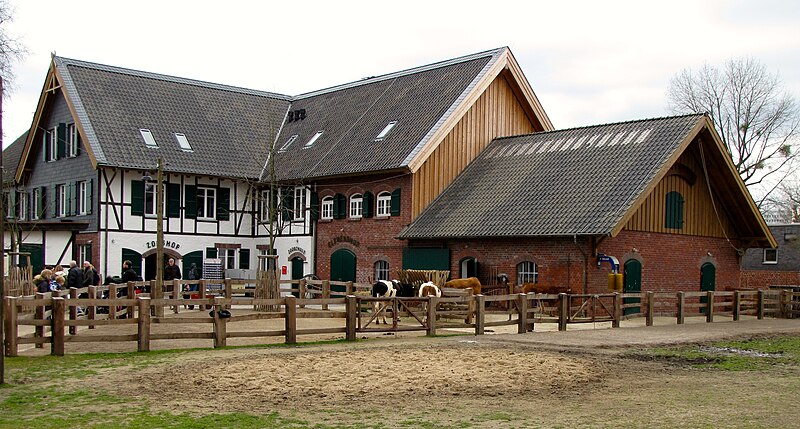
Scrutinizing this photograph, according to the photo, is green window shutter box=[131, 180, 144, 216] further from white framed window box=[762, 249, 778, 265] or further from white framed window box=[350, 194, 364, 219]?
white framed window box=[762, 249, 778, 265]

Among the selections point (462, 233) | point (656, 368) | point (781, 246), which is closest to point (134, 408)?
point (656, 368)

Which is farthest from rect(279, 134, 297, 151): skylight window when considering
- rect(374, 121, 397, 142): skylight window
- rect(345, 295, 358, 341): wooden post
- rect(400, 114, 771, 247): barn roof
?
rect(345, 295, 358, 341): wooden post

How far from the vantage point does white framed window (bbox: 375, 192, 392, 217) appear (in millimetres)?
32562

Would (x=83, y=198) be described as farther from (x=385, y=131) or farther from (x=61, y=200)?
(x=385, y=131)

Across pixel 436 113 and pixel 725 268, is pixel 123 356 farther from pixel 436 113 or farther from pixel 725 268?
pixel 725 268

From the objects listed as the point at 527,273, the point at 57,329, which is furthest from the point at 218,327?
the point at 527,273

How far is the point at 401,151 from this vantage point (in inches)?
1266

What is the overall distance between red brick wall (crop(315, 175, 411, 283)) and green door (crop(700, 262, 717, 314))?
10087 millimetres

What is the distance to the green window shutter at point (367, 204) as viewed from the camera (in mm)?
33188

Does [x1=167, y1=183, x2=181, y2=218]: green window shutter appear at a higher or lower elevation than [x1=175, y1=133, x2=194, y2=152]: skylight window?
lower

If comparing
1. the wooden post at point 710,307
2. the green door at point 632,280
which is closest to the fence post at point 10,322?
the wooden post at point 710,307

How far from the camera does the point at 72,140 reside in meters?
36.8

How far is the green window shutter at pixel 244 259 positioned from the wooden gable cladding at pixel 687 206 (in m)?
17.5

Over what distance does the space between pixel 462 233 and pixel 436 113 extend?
5.89 metres
